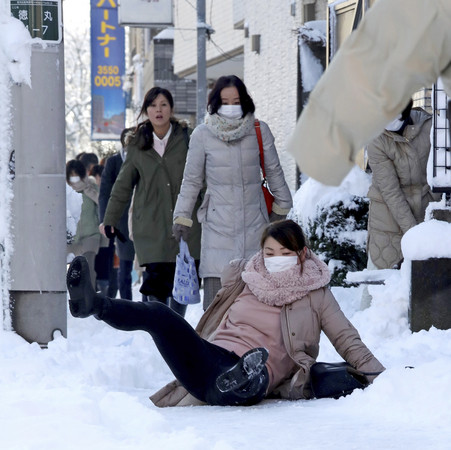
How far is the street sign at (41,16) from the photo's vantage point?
23.2 feet

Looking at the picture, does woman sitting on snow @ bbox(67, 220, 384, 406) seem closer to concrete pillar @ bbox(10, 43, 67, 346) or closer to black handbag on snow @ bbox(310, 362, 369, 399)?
black handbag on snow @ bbox(310, 362, 369, 399)

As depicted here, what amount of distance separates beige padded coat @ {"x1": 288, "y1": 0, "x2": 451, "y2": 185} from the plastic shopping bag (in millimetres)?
4482

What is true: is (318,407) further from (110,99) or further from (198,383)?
(110,99)

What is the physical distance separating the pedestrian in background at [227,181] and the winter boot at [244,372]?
1.92m

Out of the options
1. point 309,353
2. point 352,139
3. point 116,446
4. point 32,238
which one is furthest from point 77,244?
point 352,139

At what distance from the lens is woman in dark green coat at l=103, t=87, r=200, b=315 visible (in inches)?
319

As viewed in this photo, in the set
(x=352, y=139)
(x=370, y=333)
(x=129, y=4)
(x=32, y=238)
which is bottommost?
(x=370, y=333)

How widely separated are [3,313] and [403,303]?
8.55ft

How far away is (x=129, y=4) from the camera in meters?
18.4

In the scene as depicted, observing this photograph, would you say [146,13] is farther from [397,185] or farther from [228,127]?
[228,127]

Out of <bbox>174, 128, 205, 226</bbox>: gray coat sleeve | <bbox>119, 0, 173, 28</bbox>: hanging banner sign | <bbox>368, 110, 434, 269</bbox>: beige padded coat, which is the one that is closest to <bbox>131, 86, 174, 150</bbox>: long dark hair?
<bbox>174, 128, 205, 226</bbox>: gray coat sleeve

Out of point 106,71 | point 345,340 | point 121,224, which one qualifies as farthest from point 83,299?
point 106,71

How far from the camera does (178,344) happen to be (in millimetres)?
5414

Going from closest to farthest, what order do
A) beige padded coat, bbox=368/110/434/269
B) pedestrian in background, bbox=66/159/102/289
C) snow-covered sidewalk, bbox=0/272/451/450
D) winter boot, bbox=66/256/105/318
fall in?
snow-covered sidewalk, bbox=0/272/451/450 → winter boot, bbox=66/256/105/318 → beige padded coat, bbox=368/110/434/269 → pedestrian in background, bbox=66/159/102/289
